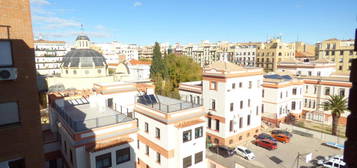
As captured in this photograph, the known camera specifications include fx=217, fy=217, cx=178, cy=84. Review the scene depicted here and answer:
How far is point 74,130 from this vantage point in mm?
16938

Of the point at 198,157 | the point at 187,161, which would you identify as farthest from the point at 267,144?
the point at 187,161

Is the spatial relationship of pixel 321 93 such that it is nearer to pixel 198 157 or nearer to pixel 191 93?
pixel 191 93

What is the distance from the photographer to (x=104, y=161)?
17406mm

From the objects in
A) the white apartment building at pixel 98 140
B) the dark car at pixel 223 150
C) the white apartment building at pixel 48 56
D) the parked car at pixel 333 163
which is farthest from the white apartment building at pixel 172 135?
the white apartment building at pixel 48 56

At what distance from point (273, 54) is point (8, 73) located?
100m

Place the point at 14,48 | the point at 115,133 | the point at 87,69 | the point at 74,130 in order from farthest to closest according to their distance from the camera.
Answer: the point at 87,69
the point at 115,133
the point at 74,130
the point at 14,48

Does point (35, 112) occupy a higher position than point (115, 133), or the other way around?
point (35, 112)

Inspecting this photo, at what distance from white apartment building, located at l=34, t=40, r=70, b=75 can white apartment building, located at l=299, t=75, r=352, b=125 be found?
9296 centimetres

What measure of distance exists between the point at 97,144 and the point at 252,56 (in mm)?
100230

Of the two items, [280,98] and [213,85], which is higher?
[213,85]

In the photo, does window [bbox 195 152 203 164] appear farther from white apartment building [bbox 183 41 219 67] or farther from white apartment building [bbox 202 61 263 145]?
white apartment building [bbox 183 41 219 67]

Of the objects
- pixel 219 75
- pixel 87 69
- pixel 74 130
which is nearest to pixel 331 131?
pixel 219 75

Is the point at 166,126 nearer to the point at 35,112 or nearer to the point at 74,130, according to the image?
the point at 74,130

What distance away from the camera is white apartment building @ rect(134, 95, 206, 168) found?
22156 mm
